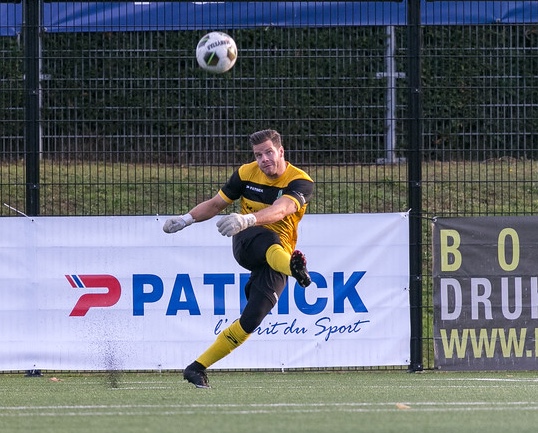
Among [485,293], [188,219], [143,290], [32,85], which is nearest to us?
[188,219]

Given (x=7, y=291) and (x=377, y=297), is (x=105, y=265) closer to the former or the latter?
(x=7, y=291)

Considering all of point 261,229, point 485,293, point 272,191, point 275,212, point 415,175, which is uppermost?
point 415,175

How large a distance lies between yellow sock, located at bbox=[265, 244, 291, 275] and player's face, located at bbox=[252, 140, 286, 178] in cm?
61

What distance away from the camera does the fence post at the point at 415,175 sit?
38.4 ft

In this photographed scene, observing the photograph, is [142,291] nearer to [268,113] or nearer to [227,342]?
[268,113]

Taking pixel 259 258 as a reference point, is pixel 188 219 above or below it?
above

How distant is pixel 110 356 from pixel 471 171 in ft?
13.6

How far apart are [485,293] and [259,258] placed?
3.57m

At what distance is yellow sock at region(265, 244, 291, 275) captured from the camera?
873 cm

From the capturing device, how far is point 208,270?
37.8 ft

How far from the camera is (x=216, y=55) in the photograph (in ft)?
32.7

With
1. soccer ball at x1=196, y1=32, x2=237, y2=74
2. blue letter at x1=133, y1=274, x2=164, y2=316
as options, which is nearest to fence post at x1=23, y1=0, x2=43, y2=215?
blue letter at x1=133, y1=274, x2=164, y2=316

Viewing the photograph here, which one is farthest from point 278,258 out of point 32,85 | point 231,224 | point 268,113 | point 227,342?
point 32,85

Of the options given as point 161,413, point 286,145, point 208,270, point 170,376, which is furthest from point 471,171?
point 161,413
